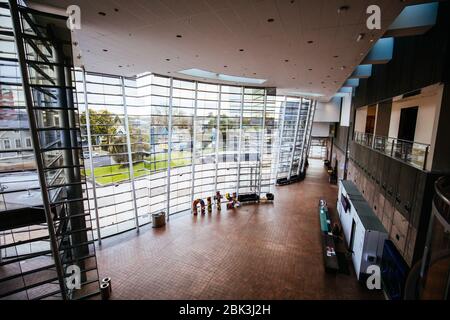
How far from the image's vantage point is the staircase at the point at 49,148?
470 cm

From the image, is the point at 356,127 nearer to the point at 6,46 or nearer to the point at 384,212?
the point at 384,212

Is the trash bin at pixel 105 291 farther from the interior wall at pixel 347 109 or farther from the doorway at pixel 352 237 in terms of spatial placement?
the interior wall at pixel 347 109

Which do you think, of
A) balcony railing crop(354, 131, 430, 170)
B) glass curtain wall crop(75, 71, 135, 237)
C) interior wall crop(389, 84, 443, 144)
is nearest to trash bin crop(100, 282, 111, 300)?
glass curtain wall crop(75, 71, 135, 237)

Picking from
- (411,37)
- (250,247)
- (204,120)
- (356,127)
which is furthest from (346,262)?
(356,127)

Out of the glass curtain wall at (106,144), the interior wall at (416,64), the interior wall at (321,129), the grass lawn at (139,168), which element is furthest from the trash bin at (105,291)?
the interior wall at (321,129)

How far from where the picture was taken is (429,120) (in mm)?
8828

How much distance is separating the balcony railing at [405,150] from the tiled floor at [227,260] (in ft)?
15.8

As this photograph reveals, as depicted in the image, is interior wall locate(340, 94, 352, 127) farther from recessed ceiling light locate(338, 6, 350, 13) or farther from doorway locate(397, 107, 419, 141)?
recessed ceiling light locate(338, 6, 350, 13)

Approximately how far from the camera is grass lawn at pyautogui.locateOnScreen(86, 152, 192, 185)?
422 inches

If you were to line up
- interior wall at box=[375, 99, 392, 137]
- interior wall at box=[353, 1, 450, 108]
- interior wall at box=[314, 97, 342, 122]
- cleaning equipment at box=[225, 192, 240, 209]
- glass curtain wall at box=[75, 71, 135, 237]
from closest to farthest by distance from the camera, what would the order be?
1. interior wall at box=[353, 1, 450, 108]
2. glass curtain wall at box=[75, 71, 135, 237]
3. interior wall at box=[375, 99, 392, 137]
4. cleaning equipment at box=[225, 192, 240, 209]
5. interior wall at box=[314, 97, 342, 122]

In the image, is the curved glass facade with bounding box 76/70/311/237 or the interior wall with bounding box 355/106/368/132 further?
the interior wall with bounding box 355/106/368/132

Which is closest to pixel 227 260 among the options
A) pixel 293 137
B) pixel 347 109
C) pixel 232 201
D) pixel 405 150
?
pixel 232 201

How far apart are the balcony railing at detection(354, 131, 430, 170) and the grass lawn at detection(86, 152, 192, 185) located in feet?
33.2

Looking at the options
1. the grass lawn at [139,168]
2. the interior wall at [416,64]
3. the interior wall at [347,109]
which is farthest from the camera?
the interior wall at [347,109]
